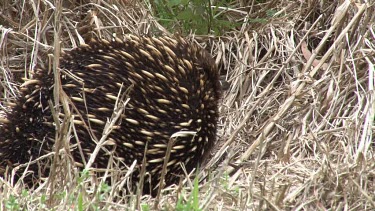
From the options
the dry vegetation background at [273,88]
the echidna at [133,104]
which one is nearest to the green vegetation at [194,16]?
the dry vegetation background at [273,88]

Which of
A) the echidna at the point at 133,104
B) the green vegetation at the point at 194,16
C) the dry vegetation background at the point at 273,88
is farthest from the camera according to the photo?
the green vegetation at the point at 194,16

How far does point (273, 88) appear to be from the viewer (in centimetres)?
447

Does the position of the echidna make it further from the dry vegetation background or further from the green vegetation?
the green vegetation

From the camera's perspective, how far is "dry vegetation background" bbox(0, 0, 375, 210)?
10.1 ft

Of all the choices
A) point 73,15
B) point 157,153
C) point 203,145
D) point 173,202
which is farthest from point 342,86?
point 73,15

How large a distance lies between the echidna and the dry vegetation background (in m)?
0.18

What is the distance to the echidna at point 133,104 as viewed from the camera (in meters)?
3.47

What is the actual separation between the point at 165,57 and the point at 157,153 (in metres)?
0.50

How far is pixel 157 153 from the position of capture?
372 centimetres

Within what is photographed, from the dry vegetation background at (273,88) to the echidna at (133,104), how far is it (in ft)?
0.58

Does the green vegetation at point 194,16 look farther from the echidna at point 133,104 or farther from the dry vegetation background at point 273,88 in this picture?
the echidna at point 133,104

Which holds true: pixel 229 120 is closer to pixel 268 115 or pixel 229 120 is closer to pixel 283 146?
pixel 268 115

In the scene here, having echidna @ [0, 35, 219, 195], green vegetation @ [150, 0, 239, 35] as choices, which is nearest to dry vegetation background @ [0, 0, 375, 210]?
green vegetation @ [150, 0, 239, 35]

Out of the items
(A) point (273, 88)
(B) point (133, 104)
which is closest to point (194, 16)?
(A) point (273, 88)
